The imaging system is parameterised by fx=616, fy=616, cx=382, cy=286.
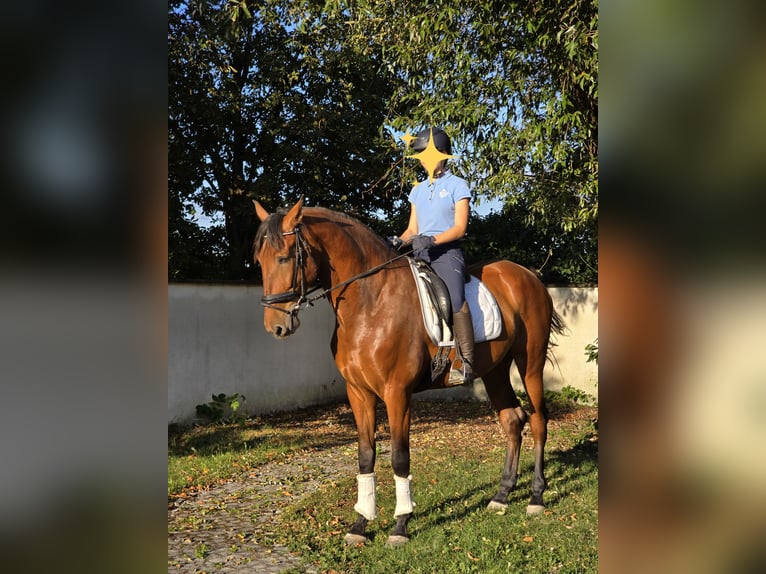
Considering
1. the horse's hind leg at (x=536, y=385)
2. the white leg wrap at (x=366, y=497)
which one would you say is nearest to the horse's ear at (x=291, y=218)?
the white leg wrap at (x=366, y=497)

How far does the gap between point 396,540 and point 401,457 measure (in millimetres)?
576

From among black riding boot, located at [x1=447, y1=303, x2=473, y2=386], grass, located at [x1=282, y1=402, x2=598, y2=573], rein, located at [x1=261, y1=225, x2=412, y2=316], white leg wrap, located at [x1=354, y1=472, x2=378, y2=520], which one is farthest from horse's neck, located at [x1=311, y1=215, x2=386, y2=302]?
grass, located at [x1=282, y1=402, x2=598, y2=573]

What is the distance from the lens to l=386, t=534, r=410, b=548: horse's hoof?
4.39 m

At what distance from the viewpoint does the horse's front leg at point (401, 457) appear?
4509 millimetres

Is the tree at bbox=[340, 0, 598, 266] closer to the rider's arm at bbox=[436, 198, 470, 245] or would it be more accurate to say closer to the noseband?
the rider's arm at bbox=[436, 198, 470, 245]

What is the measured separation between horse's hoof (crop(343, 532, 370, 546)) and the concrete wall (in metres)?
5.08

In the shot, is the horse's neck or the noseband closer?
the noseband

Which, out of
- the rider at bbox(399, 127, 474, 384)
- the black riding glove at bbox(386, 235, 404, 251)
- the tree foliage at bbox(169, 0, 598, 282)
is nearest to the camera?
the rider at bbox(399, 127, 474, 384)

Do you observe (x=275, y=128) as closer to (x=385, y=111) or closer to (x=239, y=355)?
(x=385, y=111)

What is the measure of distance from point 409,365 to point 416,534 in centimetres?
128

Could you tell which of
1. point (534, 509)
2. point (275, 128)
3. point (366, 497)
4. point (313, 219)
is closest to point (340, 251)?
point (313, 219)

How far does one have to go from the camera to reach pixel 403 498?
14.9 feet
